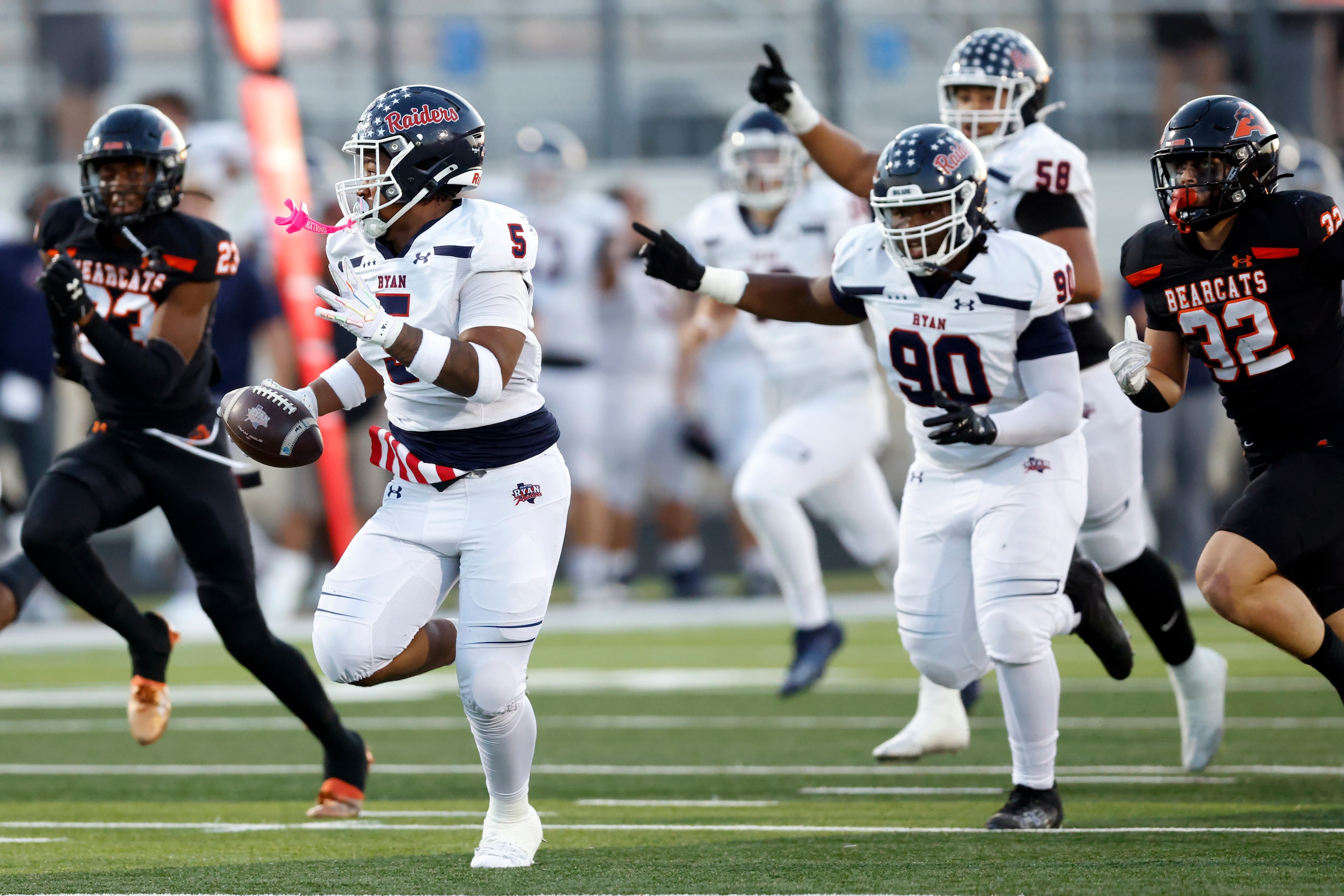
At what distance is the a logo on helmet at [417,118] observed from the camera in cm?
400

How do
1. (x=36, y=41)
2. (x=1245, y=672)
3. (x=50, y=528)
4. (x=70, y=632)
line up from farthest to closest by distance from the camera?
(x=36, y=41) < (x=70, y=632) < (x=1245, y=672) < (x=50, y=528)

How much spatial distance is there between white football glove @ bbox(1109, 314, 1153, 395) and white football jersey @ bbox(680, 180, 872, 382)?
2.31m

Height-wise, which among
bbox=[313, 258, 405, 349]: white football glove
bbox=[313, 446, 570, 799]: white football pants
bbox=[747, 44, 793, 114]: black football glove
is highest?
bbox=[747, 44, 793, 114]: black football glove

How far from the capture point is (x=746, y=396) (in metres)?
10.3

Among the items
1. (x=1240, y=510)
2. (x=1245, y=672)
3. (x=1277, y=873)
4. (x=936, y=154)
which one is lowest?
(x=1245, y=672)

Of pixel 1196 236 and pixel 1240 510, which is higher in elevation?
pixel 1196 236

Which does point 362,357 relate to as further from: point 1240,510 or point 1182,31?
point 1182,31

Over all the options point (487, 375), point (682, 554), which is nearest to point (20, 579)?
point (487, 375)

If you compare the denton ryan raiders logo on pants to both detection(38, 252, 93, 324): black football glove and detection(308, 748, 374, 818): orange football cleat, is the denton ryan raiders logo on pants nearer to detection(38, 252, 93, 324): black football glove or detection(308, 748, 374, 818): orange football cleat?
detection(308, 748, 374, 818): orange football cleat

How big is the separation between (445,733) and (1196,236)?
3.08 meters

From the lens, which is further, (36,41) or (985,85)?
(36,41)

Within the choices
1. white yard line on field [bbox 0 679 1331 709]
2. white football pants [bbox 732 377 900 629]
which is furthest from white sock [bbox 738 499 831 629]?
white yard line on field [bbox 0 679 1331 709]

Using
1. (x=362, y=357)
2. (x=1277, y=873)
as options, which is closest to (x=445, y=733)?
(x=362, y=357)

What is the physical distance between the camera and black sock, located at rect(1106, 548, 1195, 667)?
521 cm
